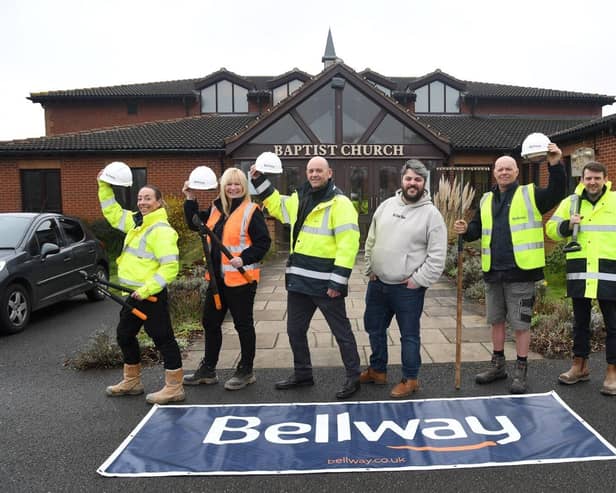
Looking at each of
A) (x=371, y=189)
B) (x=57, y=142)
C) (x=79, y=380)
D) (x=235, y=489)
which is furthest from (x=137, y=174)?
(x=235, y=489)

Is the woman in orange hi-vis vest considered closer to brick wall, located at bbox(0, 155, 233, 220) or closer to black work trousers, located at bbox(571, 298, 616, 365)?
black work trousers, located at bbox(571, 298, 616, 365)

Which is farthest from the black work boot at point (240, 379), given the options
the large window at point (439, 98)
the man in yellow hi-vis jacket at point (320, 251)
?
the large window at point (439, 98)

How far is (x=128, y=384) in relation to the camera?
4309 mm

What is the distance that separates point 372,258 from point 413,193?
2.08ft

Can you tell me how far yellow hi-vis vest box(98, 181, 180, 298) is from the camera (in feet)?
12.8

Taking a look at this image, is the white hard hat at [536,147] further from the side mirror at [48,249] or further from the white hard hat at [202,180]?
the side mirror at [48,249]

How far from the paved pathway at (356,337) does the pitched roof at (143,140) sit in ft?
30.7

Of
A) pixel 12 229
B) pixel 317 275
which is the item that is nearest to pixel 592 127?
pixel 317 275

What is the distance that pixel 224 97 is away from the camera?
2209cm

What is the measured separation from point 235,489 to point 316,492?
1.49 feet

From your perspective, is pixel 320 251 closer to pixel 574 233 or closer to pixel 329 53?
pixel 574 233

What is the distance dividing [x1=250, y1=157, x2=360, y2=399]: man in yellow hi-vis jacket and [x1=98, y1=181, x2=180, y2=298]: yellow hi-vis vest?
85 centimetres

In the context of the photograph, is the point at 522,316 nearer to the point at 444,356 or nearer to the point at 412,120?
the point at 444,356

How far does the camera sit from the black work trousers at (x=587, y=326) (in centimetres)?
422
